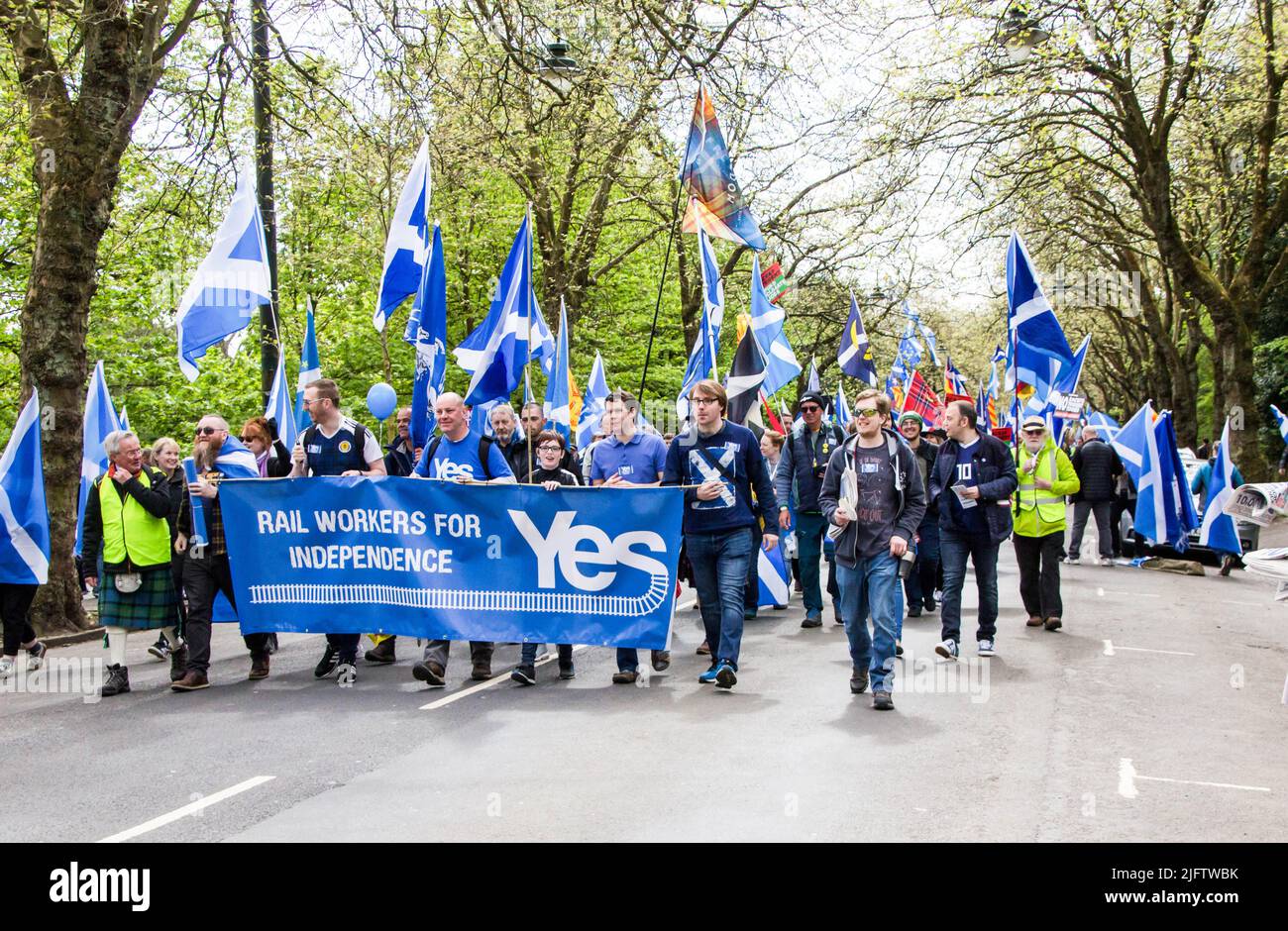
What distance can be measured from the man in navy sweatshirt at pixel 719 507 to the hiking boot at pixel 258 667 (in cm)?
328

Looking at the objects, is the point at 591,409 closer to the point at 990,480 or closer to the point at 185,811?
the point at 990,480

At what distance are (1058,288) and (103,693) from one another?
81.9ft

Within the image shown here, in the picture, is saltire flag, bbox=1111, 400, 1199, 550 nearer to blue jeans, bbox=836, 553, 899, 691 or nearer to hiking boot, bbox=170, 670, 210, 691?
blue jeans, bbox=836, 553, 899, 691

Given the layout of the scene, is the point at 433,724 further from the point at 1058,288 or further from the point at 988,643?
the point at 1058,288

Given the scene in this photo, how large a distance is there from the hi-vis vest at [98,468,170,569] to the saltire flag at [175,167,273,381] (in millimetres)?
1271

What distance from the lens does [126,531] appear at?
874 centimetres

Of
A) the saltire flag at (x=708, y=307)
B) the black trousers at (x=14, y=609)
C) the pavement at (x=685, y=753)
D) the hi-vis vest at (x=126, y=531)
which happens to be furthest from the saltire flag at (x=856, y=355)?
the black trousers at (x=14, y=609)

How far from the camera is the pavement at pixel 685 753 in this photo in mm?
→ 5230

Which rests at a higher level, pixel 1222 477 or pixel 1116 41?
pixel 1116 41

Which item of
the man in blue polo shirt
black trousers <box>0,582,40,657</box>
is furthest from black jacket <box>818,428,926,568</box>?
black trousers <box>0,582,40,657</box>

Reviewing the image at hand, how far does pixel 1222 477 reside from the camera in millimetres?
17844

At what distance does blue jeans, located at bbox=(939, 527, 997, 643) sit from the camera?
955 cm

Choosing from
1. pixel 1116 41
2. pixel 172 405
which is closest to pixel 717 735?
pixel 1116 41

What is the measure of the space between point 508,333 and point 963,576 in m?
3.97
